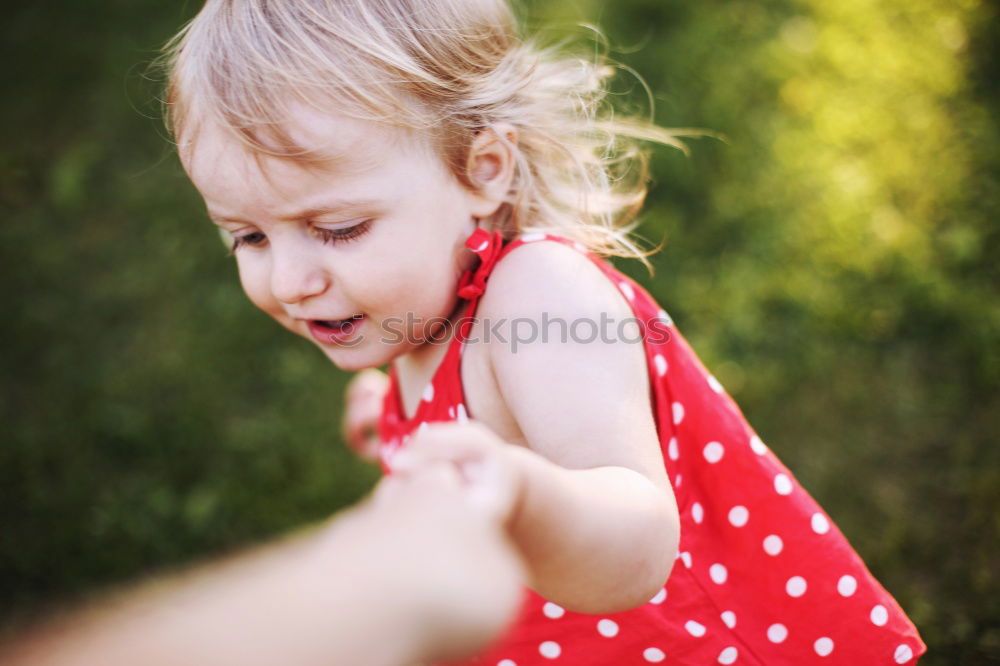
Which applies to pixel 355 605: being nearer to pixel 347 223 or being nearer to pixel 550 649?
pixel 347 223

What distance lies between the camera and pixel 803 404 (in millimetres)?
2457

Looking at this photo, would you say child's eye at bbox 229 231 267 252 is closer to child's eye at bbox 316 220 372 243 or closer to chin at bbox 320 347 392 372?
child's eye at bbox 316 220 372 243

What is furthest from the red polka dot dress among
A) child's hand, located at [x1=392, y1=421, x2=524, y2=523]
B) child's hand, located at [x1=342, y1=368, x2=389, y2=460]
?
child's hand, located at [x1=342, y1=368, x2=389, y2=460]

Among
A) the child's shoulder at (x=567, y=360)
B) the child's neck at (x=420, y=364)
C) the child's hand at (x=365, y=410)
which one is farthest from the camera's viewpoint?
Answer: the child's hand at (x=365, y=410)

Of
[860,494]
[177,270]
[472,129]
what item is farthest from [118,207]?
[860,494]

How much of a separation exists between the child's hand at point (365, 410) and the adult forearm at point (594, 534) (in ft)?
3.85

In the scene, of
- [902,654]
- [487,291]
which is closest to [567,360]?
[487,291]

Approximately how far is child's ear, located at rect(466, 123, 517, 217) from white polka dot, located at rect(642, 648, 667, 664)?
0.75 meters

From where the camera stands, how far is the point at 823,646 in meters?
1.34

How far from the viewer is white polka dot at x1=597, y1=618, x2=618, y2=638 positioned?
4.32 ft

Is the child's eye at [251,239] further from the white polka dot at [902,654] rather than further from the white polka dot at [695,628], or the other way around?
the white polka dot at [902,654]

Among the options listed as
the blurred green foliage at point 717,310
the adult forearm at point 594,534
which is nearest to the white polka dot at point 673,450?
the adult forearm at point 594,534

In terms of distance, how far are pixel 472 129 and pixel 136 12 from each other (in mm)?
3315

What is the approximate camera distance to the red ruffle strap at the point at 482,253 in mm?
1311
